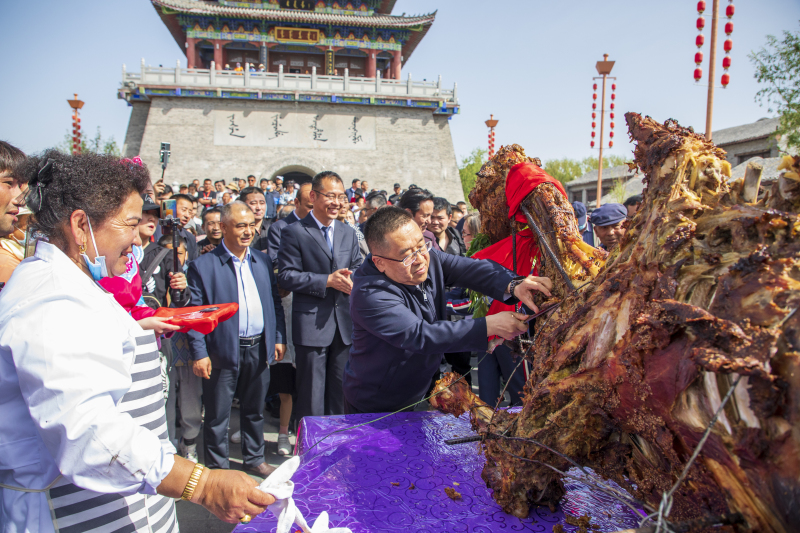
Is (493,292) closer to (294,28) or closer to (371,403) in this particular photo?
(371,403)

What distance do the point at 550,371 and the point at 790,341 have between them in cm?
77

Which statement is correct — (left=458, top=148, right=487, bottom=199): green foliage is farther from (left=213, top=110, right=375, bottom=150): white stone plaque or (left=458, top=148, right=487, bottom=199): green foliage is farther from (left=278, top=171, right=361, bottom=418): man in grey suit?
A: (left=278, top=171, right=361, bottom=418): man in grey suit

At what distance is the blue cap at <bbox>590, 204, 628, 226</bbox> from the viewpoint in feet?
11.7

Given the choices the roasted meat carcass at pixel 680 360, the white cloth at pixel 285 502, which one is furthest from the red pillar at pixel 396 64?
the white cloth at pixel 285 502

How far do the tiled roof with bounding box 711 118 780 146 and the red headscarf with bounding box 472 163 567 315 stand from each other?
2106 centimetres

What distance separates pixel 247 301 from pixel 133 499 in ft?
6.86

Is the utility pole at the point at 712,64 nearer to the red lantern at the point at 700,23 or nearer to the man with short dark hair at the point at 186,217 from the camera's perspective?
the red lantern at the point at 700,23

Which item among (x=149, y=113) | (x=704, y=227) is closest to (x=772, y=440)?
(x=704, y=227)

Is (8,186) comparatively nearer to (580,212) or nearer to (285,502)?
(285,502)

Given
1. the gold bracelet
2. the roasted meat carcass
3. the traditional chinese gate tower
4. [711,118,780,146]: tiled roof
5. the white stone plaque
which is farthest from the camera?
the white stone plaque

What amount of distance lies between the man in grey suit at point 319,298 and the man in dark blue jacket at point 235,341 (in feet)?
0.74

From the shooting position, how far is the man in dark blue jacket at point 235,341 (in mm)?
3285

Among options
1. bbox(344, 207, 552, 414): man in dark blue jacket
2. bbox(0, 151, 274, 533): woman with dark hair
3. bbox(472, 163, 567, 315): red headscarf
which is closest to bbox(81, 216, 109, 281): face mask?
bbox(0, 151, 274, 533): woman with dark hair

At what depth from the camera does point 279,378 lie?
4191mm
